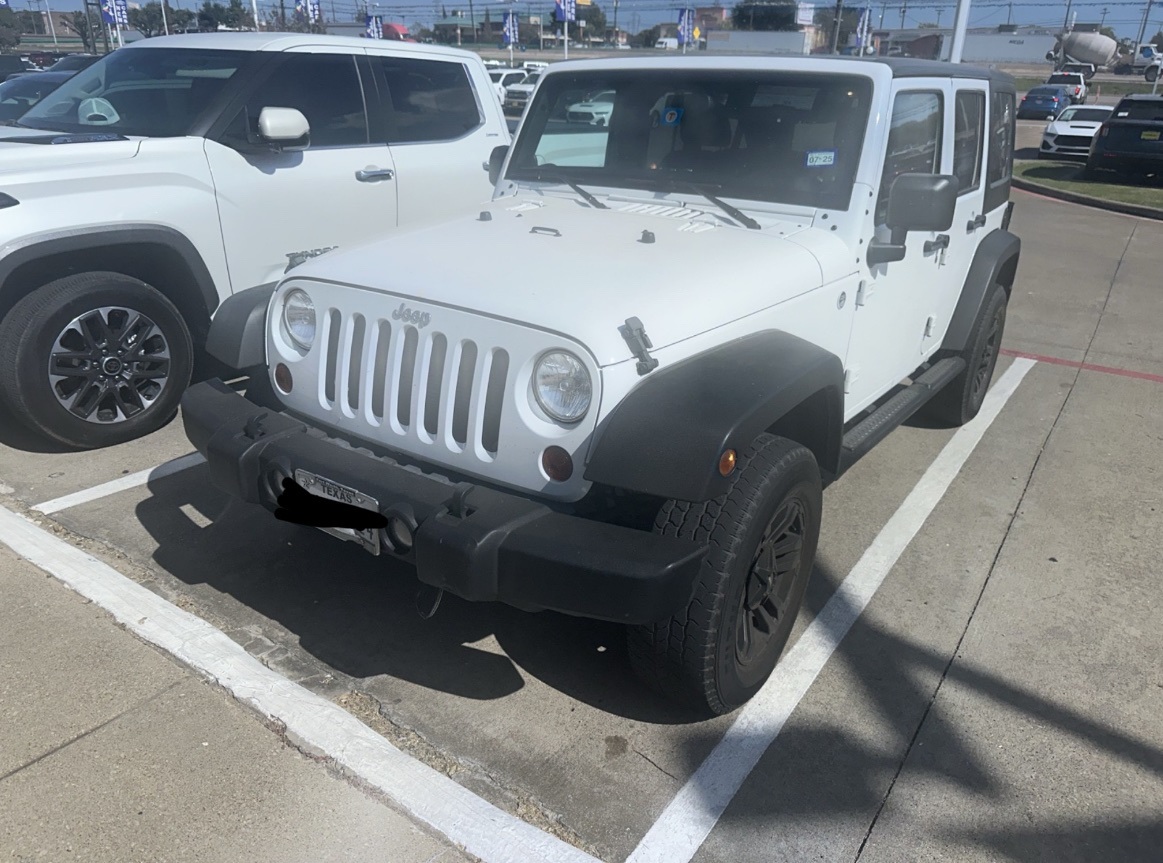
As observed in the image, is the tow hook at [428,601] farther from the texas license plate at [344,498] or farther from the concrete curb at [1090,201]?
the concrete curb at [1090,201]

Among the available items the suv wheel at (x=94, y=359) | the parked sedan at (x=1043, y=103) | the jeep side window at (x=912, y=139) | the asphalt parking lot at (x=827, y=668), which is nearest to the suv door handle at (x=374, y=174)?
the suv wheel at (x=94, y=359)

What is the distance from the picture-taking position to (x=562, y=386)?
8.59 feet

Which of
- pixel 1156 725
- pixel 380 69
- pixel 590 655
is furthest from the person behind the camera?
pixel 380 69

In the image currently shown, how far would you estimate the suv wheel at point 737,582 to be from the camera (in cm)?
258

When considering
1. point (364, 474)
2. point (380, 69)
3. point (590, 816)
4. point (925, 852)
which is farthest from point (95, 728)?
point (380, 69)

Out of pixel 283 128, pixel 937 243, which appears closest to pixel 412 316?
pixel 283 128

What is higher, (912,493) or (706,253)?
(706,253)

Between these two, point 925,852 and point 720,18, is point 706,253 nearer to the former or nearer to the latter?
point 925,852

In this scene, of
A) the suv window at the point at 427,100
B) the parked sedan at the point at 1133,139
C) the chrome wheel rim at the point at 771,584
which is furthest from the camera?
the parked sedan at the point at 1133,139

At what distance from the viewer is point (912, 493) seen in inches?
186

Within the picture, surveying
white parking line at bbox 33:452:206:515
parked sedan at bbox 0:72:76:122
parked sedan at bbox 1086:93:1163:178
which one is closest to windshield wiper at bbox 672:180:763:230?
white parking line at bbox 33:452:206:515

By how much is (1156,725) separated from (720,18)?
303 feet

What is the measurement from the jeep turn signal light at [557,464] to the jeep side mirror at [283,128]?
294cm

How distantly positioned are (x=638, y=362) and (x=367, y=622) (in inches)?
60.7
